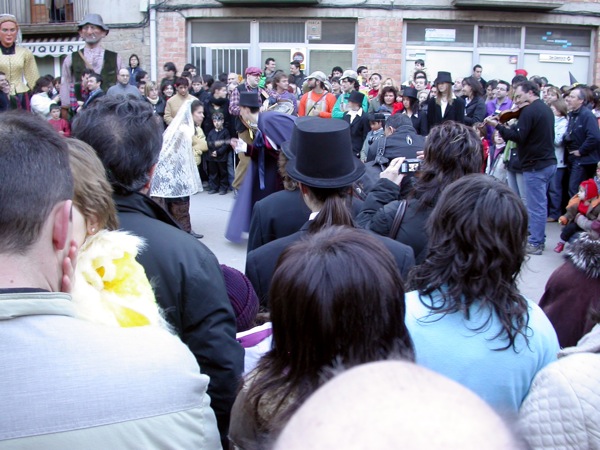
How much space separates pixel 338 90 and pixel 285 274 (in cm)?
1113

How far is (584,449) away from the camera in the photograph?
1438mm

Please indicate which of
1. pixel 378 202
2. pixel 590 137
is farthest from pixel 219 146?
pixel 378 202

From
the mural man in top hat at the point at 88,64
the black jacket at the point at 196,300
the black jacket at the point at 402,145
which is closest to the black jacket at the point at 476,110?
the mural man in top hat at the point at 88,64

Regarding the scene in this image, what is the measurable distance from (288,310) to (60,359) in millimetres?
566

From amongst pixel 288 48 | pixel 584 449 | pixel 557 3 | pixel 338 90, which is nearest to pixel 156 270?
pixel 584 449

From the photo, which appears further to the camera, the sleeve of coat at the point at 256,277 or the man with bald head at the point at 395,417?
the sleeve of coat at the point at 256,277

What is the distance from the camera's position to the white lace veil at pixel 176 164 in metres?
6.74

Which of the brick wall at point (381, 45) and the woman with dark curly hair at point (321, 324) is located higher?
the brick wall at point (381, 45)

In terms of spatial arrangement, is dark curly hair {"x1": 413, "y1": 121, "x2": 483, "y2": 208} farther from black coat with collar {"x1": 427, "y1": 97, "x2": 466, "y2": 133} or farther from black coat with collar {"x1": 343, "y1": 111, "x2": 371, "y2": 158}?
black coat with collar {"x1": 427, "y1": 97, "x2": 466, "y2": 133}

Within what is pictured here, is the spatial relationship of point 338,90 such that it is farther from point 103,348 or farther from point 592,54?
point 103,348

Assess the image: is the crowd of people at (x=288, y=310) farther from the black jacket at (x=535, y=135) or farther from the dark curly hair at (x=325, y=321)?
the black jacket at (x=535, y=135)

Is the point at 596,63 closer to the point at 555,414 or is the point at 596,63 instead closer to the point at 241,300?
the point at 241,300

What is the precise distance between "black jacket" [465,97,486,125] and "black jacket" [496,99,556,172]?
121 inches

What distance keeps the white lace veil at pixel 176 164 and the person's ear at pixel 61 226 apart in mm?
5474
